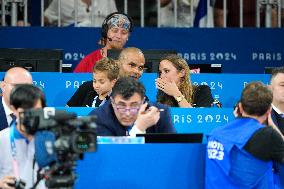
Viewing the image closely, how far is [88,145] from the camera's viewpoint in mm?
6422

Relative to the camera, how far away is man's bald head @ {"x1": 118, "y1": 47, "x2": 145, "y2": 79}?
10.0 metres

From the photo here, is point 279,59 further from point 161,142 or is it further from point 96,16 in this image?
point 161,142

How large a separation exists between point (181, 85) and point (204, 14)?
328 centimetres

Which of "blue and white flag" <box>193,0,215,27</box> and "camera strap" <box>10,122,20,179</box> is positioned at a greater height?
"blue and white flag" <box>193,0,215,27</box>

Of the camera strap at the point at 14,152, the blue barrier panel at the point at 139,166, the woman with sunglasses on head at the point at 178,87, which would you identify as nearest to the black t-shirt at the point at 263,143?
the blue barrier panel at the point at 139,166

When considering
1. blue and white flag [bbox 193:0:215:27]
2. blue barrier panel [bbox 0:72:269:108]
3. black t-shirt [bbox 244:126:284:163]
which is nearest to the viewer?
black t-shirt [bbox 244:126:284:163]

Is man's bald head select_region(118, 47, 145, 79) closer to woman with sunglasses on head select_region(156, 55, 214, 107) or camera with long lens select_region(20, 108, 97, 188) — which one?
woman with sunglasses on head select_region(156, 55, 214, 107)

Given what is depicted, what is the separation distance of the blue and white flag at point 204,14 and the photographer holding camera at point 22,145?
21.4 ft

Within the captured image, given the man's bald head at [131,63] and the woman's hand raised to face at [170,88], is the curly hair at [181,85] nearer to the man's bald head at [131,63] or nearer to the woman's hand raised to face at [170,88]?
the woman's hand raised to face at [170,88]

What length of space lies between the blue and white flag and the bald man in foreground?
4.81 metres

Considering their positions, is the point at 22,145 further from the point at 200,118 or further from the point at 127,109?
the point at 200,118

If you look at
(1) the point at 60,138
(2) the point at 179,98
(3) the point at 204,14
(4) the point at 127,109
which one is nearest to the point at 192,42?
(3) the point at 204,14

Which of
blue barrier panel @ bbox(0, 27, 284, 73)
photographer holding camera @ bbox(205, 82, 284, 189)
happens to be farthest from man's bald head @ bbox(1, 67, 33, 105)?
blue barrier panel @ bbox(0, 27, 284, 73)

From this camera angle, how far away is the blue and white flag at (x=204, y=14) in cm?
1309
